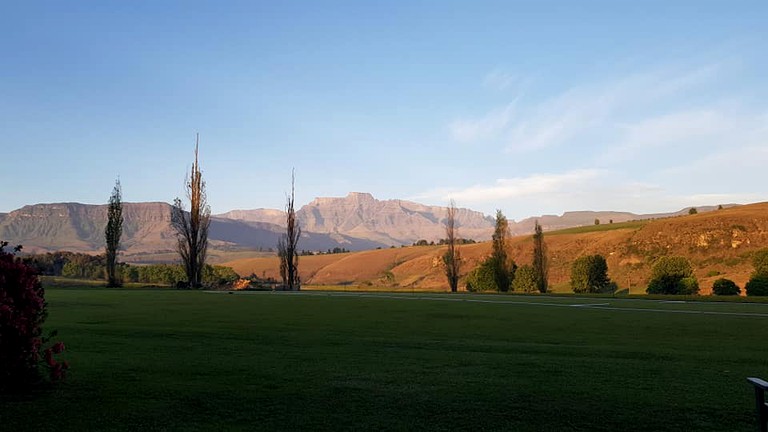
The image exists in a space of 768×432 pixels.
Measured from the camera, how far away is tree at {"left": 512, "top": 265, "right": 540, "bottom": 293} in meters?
54.3

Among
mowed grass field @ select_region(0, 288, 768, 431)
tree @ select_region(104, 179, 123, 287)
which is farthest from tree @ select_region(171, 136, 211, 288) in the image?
mowed grass field @ select_region(0, 288, 768, 431)

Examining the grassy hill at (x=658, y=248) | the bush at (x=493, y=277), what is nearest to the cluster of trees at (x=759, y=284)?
the grassy hill at (x=658, y=248)

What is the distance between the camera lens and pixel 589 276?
2414 inches

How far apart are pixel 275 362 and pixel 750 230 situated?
8808cm

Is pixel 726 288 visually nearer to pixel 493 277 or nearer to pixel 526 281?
pixel 526 281

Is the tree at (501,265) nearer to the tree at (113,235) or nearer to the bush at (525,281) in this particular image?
the bush at (525,281)

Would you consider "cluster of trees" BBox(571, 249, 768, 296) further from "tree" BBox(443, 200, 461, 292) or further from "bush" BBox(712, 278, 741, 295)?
"tree" BBox(443, 200, 461, 292)

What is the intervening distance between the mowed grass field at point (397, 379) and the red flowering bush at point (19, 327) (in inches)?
14.9

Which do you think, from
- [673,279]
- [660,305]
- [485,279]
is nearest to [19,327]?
[660,305]

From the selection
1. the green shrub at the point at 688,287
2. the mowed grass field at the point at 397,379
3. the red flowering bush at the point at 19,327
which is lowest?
the green shrub at the point at 688,287

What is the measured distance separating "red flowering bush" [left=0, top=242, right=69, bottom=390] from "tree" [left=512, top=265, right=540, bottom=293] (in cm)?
5045

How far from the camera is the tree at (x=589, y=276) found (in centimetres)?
6131

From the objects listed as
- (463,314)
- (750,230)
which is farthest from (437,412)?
(750,230)

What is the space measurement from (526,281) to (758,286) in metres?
20.5
